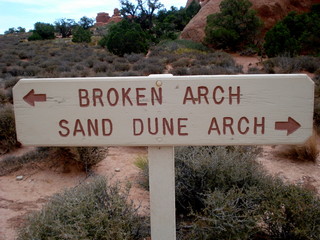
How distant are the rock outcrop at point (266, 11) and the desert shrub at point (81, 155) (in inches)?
774

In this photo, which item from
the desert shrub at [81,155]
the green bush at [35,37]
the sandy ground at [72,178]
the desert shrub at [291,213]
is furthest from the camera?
the green bush at [35,37]

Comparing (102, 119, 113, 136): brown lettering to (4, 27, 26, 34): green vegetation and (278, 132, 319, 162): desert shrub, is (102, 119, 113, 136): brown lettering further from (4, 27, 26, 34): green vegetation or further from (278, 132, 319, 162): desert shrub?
(4, 27, 26, 34): green vegetation

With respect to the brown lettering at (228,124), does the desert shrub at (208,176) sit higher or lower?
lower

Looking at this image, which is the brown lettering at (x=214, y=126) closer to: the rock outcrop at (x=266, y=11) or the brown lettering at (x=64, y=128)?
the brown lettering at (x=64, y=128)

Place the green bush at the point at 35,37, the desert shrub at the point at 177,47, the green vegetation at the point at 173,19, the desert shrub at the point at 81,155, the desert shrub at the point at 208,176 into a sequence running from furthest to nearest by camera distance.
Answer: the green bush at the point at 35,37
the green vegetation at the point at 173,19
the desert shrub at the point at 177,47
the desert shrub at the point at 81,155
the desert shrub at the point at 208,176

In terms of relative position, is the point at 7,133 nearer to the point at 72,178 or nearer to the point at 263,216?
the point at 72,178

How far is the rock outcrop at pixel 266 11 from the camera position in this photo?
22.3 metres

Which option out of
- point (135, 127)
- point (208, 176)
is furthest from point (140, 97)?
point (208, 176)

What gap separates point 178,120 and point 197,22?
24.1m

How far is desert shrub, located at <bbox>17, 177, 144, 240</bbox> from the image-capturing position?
244cm

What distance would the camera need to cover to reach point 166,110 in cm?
193

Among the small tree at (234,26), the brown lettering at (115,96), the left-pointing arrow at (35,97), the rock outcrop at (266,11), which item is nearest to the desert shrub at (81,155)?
the left-pointing arrow at (35,97)

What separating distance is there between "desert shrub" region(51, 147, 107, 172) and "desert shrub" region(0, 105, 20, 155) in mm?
1237

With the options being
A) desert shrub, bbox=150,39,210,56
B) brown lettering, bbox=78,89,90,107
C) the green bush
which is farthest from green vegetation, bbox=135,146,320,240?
the green bush
